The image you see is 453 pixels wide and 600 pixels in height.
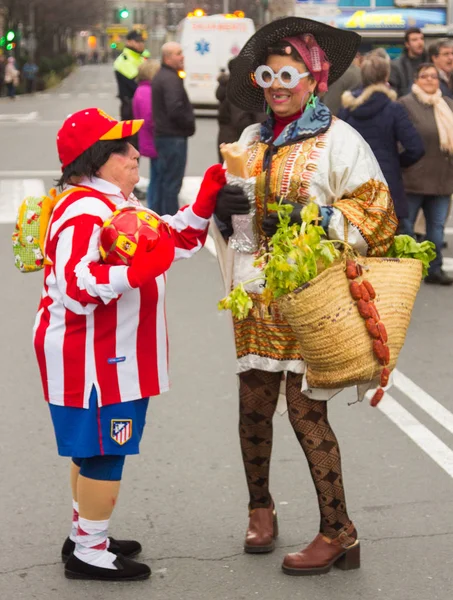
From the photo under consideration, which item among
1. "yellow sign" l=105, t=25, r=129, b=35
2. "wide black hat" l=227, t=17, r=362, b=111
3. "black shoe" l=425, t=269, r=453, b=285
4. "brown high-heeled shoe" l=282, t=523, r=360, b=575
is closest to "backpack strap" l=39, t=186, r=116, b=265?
"wide black hat" l=227, t=17, r=362, b=111

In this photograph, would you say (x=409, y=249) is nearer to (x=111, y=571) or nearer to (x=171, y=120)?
(x=111, y=571)

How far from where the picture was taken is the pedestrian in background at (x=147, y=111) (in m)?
12.3

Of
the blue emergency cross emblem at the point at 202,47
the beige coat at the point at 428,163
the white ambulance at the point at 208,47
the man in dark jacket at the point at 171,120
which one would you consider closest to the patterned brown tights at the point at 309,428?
the beige coat at the point at 428,163

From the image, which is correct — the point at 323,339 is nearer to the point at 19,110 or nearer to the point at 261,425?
the point at 261,425

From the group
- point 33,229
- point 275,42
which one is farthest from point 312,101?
point 33,229

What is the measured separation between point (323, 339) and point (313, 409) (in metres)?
0.40

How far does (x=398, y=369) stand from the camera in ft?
23.2

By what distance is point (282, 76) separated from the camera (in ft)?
13.4

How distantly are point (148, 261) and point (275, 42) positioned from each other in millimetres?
1009

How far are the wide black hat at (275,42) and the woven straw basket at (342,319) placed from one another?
32.6 inches

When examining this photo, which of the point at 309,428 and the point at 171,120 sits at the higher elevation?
the point at 309,428

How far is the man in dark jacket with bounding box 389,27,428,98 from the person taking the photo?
512 inches

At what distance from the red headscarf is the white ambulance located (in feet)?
89.0

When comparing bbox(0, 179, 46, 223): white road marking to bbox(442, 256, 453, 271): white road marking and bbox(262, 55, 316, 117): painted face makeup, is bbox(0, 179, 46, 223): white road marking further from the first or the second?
bbox(262, 55, 316, 117): painted face makeup
